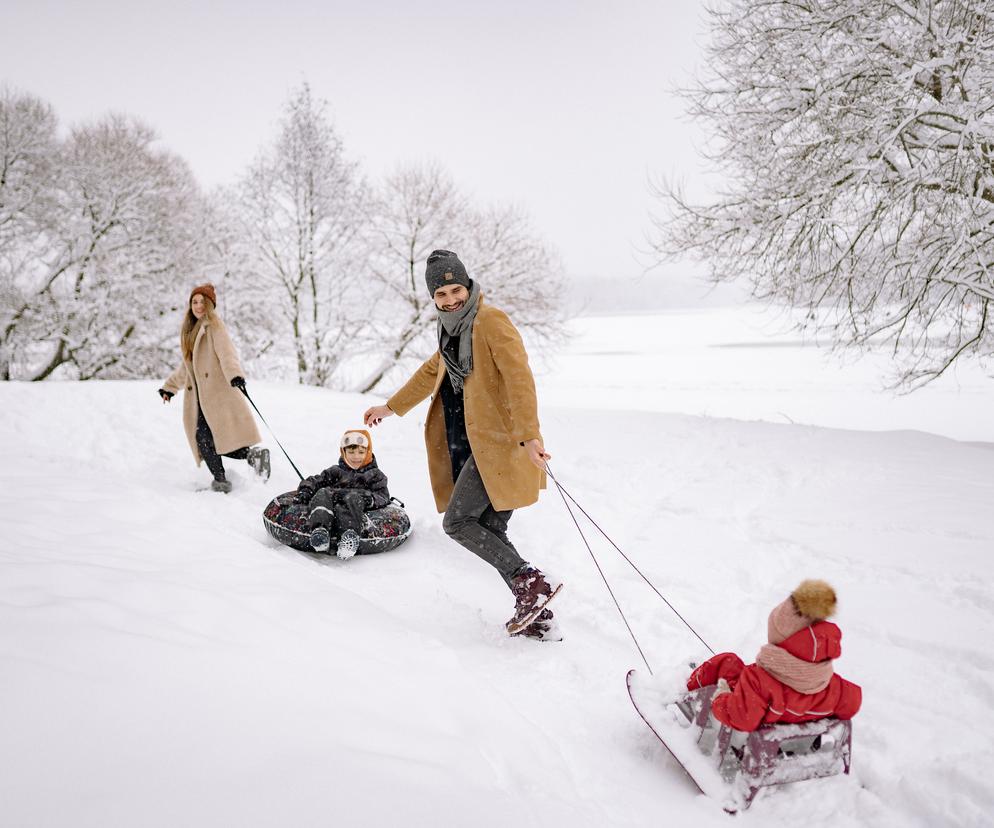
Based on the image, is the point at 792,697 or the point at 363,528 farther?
the point at 363,528

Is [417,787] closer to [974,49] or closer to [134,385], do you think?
[974,49]

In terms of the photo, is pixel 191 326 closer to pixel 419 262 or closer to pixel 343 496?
pixel 343 496

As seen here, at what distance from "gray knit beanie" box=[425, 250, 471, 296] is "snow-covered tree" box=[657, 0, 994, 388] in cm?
518

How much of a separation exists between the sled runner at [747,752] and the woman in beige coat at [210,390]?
4808 mm

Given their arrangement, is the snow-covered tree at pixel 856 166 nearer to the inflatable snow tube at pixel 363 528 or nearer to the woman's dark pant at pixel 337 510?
the inflatable snow tube at pixel 363 528

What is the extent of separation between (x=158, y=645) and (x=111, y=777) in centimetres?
64

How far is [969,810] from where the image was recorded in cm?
203

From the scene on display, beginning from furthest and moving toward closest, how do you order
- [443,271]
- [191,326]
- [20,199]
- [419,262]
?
[419,262]
[20,199]
[191,326]
[443,271]

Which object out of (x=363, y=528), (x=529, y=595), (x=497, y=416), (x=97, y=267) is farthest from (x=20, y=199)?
(x=529, y=595)

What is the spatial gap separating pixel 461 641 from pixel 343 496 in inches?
70.7

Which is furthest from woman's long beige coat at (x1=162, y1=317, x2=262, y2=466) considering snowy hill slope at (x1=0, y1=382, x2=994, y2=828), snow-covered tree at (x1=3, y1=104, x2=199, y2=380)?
snow-covered tree at (x1=3, y1=104, x2=199, y2=380)

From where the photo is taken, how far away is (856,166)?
6.32 m

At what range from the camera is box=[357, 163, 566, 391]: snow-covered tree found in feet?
56.4

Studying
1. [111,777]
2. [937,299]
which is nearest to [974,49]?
[937,299]
